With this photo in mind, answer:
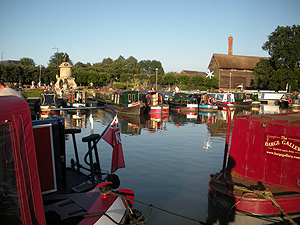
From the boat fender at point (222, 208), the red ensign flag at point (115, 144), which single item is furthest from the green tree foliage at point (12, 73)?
the boat fender at point (222, 208)

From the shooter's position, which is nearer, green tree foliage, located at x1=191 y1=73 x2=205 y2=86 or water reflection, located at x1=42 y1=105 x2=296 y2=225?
water reflection, located at x1=42 y1=105 x2=296 y2=225

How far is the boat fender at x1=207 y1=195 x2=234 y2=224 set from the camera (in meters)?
6.21

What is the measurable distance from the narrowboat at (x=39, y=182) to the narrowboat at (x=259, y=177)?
2.51 metres

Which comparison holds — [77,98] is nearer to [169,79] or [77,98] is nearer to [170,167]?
[170,167]

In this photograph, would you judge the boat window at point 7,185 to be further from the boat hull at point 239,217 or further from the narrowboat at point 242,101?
the narrowboat at point 242,101

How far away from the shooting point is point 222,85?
286 feet

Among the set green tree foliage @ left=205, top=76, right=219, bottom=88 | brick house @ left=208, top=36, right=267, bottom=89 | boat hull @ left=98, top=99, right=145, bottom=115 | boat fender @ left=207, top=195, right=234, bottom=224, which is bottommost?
boat hull @ left=98, top=99, right=145, bottom=115

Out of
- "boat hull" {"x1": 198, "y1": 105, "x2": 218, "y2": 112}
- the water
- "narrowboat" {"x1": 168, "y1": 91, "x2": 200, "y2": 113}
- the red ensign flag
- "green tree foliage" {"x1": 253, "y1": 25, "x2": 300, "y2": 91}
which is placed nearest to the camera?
the water

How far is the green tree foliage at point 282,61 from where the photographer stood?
66000 millimetres

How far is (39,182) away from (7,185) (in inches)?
17.1

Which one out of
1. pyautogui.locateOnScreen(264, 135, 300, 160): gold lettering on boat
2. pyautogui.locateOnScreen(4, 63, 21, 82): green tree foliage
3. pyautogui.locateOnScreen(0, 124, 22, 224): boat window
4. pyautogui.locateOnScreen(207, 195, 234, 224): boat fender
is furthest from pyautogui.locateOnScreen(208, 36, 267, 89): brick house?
pyautogui.locateOnScreen(0, 124, 22, 224): boat window

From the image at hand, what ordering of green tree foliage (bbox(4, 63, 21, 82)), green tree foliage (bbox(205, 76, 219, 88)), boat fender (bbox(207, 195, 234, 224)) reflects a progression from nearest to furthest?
boat fender (bbox(207, 195, 234, 224))
green tree foliage (bbox(4, 63, 21, 82))
green tree foliage (bbox(205, 76, 219, 88))

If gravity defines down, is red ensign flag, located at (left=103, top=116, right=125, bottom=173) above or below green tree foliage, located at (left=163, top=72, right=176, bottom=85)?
below

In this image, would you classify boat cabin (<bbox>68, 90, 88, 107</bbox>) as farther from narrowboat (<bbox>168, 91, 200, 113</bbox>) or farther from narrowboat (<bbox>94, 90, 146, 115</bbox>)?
narrowboat (<bbox>168, 91, 200, 113</bbox>)
